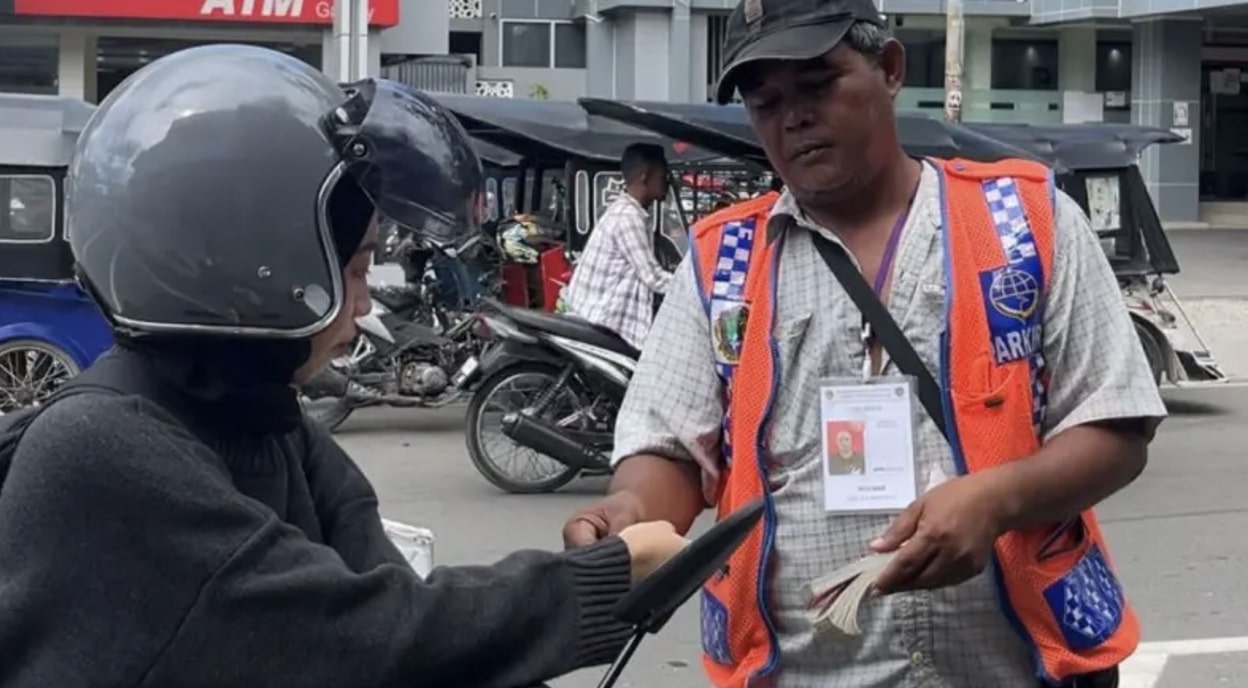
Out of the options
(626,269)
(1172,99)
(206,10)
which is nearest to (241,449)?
(626,269)

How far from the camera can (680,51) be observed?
1293 inches

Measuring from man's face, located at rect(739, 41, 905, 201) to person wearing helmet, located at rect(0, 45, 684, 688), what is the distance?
612 mm

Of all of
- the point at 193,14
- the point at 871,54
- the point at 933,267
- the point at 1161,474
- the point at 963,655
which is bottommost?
the point at 1161,474

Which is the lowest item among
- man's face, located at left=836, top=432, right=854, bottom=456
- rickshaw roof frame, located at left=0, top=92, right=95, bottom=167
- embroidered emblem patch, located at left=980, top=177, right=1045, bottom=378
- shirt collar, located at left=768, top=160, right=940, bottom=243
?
man's face, located at left=836, top=432, right=854, bottom=456

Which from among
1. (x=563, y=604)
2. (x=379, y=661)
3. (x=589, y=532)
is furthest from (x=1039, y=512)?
(x=379, y=661)

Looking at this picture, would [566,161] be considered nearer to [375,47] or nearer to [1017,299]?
[375,47]

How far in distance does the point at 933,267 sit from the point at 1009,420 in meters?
0.23

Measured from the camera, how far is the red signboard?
952 inches

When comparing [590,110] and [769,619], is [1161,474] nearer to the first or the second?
[590,110]

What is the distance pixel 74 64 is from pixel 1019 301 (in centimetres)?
2532

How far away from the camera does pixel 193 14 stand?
80.0 ft

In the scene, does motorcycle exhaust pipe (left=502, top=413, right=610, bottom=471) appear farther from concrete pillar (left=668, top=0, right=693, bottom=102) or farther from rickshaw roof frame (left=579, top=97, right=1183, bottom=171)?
concrete pillar (left=668, top=0, right=693, bottom=102)

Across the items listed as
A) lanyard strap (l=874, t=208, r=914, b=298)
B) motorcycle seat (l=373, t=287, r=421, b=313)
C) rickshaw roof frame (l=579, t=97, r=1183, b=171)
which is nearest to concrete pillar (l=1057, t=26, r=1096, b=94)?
rickshaw roof frame (l=579, t=97, r=1183, b=171)

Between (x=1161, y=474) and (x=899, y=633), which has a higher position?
(x=899, y=633)
